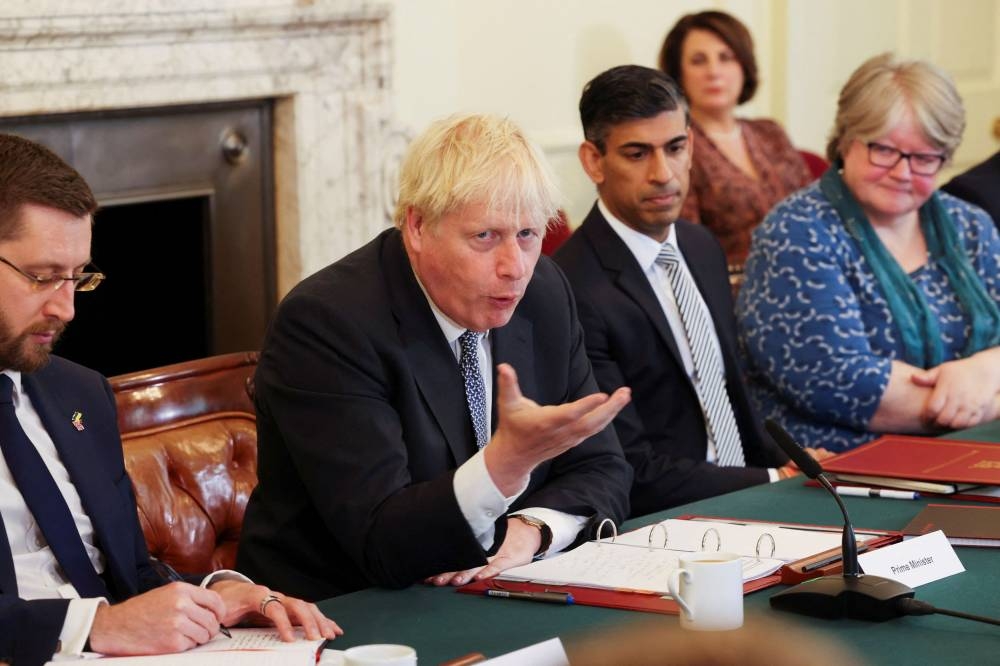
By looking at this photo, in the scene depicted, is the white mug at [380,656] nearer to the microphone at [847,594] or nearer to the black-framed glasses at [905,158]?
the microphone at [847,594]

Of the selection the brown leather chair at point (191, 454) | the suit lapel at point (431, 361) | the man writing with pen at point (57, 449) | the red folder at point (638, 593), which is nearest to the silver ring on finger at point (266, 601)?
the man writing with pen at point (57, 449)

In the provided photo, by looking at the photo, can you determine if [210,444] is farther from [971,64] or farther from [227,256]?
[971,64]

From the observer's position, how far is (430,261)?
7.39ft

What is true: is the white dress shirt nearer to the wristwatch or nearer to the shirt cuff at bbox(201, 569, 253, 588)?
the wristwatch

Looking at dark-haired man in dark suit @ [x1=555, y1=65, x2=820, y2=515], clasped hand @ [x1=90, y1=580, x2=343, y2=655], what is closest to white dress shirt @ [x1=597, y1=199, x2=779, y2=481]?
dark-haired man in dark suit @ [x1=555, y1=65, x2=820, y2=515]

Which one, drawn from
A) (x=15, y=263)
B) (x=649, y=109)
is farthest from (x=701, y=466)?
(x=15, y=263)

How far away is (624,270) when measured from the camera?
3.07 meters

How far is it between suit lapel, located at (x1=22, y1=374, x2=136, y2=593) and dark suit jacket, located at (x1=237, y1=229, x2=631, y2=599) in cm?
22

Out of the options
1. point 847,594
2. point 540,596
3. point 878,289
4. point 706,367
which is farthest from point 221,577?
point 878,289

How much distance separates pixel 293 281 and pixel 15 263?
2474 millimetres

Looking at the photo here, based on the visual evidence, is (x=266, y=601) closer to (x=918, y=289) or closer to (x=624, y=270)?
(x=624, y=270)

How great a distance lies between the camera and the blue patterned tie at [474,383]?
229 cm

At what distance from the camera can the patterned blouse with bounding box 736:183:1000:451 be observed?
10.5 feet

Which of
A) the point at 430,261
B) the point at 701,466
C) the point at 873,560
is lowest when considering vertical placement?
the point at 701,466
